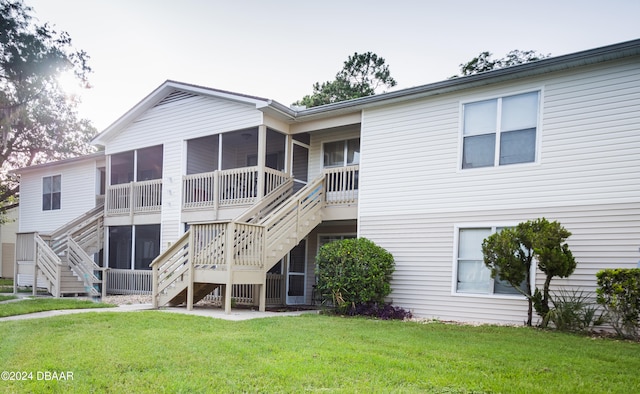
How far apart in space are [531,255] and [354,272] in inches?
139

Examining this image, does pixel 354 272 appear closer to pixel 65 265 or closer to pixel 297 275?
pixel 297 275

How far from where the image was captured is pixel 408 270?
10273mm

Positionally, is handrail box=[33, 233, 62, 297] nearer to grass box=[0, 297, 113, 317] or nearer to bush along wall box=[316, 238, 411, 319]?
grass box=[0, 297, 113, 317]

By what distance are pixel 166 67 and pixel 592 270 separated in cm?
1669

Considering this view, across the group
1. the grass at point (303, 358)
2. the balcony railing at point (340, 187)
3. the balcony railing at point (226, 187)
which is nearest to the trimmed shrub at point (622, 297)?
the grass at point (303, 358)

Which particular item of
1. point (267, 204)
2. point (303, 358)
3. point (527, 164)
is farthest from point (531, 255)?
point (267, 204)

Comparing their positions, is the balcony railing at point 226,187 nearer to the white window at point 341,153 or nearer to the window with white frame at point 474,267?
the white window at point 341,153

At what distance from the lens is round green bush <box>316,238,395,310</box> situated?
9508 mm

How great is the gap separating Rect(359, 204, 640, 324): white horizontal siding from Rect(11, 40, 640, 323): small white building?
25mm

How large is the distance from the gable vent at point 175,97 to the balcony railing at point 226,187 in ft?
8.51

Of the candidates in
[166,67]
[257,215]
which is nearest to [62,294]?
[257,215]

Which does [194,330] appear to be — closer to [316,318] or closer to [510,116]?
[316,318]

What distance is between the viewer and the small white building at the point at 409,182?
827 centimetres

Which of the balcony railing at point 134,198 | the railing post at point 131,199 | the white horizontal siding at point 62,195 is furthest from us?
the white horizontal siding at point 62,195
